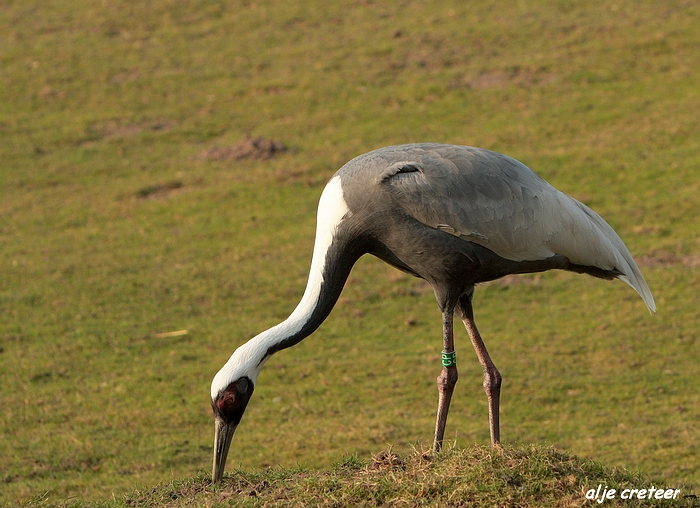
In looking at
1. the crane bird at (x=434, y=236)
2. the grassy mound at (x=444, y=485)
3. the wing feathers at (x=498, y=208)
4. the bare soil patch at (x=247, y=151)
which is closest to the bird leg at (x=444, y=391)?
the crane bird at (x=434, y=236)

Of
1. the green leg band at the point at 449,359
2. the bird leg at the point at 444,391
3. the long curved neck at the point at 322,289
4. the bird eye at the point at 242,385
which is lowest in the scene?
the bird leg at the point at 444,391

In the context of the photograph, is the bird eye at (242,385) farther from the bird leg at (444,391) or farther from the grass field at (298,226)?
the grass field at (298,226)

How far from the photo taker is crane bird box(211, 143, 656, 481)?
5.66 m

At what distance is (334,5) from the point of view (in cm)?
2128

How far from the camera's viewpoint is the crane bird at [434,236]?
566cm

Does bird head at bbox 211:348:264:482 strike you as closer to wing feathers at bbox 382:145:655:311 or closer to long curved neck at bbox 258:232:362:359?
long curved neck at bbox 258:232:362:359

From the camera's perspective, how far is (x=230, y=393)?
5461 millimetres

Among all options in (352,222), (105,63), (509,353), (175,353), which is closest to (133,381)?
(175,353)

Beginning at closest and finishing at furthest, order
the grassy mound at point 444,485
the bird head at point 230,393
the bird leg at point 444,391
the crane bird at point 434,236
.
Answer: the grassy mound at point 444,485 → the bird head at point 230,393 → the crane bird at point 434,236 → the bird leg at point 444,391

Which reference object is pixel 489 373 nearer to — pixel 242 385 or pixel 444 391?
pixel 444 391

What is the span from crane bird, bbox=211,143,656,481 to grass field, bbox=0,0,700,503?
1.18 metres

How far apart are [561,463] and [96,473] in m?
3.99

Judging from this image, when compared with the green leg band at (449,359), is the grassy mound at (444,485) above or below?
below

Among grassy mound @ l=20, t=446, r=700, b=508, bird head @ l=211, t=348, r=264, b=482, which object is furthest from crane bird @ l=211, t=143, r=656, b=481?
grassy mound @ l=20, t=446, r=700, b=508
